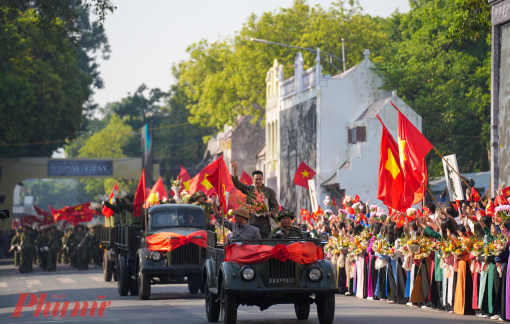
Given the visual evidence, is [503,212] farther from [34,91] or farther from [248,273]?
[34,91]

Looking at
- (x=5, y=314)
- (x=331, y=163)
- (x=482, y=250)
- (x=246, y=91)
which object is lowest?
(x=5, y=314)

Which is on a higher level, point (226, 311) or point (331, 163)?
point (331, 163)

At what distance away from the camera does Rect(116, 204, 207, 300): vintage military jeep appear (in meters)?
19.1

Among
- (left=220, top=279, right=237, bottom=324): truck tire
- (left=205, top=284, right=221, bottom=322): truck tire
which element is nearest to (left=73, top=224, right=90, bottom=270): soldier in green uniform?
(left=205, top=284, right=221, bottom=322): truck tire

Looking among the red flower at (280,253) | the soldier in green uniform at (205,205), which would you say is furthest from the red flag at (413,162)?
the soldier in green uniform at (205,205)

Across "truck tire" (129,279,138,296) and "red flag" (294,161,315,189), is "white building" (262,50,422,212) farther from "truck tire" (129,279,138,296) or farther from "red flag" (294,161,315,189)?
"truck tire" (129,279,138,296)

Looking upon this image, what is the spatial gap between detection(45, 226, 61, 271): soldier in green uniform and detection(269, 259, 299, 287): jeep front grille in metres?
25.5

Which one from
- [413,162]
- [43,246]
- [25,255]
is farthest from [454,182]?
[43,246]

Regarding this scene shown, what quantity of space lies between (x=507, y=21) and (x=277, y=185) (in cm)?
3107

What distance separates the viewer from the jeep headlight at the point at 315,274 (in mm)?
12445

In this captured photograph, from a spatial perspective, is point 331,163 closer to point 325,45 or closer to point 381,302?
point 325,45

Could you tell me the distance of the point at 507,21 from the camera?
874 inches

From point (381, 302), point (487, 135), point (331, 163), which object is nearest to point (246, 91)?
point (331, 163)

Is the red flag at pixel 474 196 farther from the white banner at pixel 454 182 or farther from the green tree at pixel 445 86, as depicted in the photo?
the green tree at pixel 445 86
